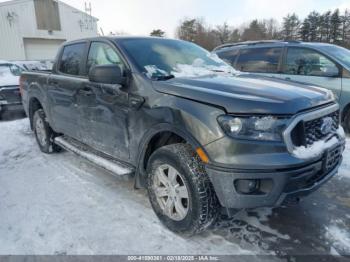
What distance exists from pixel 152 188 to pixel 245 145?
1.16 metres

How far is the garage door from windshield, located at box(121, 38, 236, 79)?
22460mm

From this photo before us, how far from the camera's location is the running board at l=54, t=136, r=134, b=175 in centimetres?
315

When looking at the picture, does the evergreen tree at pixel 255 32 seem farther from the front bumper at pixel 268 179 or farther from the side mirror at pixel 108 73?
the front bumper at pixel 268 179

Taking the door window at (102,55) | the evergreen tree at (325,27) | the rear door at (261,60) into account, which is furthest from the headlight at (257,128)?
the evergreen tree at (325,27)

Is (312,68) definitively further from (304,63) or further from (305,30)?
(305,30)

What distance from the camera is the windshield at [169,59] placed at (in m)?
2.96

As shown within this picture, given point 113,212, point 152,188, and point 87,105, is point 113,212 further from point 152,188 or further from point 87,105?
point 87,105

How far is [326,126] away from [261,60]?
Result: 4156 mm

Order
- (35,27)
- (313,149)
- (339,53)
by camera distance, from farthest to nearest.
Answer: (35,27) → (339,53) → (313,149)

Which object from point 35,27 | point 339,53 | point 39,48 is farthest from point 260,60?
point 39,48

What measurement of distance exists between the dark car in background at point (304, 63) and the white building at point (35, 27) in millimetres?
20710

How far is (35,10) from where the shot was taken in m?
22.4

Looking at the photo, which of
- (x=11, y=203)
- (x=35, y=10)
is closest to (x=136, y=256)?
(x=11, y=203)

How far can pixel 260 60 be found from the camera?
635 cm
